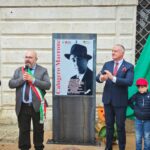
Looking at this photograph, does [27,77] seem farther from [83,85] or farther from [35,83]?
[83,85]

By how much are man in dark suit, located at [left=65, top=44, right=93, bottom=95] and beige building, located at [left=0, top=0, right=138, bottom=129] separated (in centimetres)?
142

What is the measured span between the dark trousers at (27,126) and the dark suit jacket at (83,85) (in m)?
0.98

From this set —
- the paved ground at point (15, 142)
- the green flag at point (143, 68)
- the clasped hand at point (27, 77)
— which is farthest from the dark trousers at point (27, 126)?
the green flag at point (143, 68)

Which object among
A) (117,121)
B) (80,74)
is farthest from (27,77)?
(117,121)

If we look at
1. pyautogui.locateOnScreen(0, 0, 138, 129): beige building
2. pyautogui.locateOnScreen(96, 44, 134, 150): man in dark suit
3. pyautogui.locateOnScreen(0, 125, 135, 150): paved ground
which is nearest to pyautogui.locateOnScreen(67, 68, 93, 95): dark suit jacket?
pyautogui.locateOnScreen(96, 44, 134, 150): man in dark suit

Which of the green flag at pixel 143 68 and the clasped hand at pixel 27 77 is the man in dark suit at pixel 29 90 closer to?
the clasped hand at pixel 27 77

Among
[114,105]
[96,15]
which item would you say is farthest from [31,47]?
[114,105]

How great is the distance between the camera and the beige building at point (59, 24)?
8102 millimetres

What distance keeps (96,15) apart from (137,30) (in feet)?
3.20

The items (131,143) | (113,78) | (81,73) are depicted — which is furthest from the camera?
A: (131,143)

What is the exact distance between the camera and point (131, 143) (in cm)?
731

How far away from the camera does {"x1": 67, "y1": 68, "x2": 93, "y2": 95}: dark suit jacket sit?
6832 millimetres

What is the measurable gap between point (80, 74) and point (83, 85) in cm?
20

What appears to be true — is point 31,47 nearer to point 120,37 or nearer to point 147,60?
point 120,37
